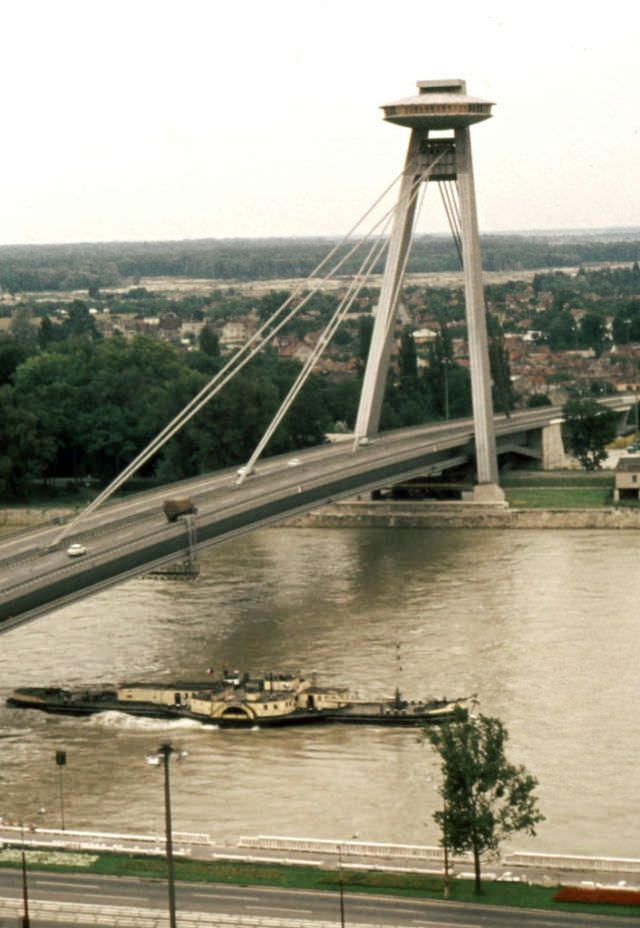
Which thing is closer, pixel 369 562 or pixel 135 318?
pixel 369 562

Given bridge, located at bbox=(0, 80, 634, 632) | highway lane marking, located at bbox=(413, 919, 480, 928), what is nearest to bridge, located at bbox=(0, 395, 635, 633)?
bridge, located at bbox=(0, 80, 634, 632)

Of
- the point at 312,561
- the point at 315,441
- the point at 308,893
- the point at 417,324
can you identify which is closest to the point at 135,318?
the point at 417,324

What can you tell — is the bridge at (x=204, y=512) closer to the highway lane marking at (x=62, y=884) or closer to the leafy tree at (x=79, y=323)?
the highway lane marking at (x=62, y=884)

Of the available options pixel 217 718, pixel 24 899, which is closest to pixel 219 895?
pixel 24 899

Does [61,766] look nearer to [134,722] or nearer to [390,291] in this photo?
[134,722]

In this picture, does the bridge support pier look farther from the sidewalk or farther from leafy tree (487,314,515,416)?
the sidewalk

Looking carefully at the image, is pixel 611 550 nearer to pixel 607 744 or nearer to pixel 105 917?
pixel 607 744
